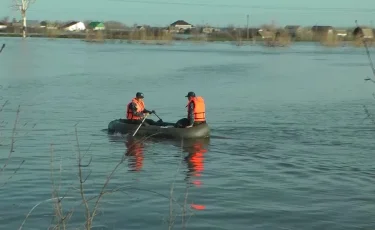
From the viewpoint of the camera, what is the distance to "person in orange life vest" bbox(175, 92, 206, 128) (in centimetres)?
1942

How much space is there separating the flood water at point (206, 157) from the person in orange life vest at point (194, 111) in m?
0.71

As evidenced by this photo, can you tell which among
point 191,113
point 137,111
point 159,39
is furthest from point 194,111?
point 159,39

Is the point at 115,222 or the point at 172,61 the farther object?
the point at 172,61

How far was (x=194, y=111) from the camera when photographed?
19797 millimetres

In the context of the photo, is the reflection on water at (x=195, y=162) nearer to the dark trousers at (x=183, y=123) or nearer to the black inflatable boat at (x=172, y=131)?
the black inflatable boat at (x=172, y=131)

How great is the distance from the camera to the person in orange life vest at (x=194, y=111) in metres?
19.4

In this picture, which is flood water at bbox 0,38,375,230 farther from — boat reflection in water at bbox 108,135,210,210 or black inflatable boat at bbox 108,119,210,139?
black inflatable boat at bbox 108,119,210,139

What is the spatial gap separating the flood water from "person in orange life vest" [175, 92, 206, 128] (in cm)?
71

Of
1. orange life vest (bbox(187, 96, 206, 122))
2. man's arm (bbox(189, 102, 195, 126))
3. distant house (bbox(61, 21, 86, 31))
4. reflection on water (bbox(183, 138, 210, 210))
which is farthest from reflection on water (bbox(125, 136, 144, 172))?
distant house (bbox(61, 21, 86, 31))

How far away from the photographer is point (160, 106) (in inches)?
1149

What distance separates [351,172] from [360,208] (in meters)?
3.51

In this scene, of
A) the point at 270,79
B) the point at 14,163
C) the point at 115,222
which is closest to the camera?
the point at 115,222

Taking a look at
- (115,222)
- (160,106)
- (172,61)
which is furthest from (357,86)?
(115,222)

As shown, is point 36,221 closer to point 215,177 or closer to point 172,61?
point 215,177
